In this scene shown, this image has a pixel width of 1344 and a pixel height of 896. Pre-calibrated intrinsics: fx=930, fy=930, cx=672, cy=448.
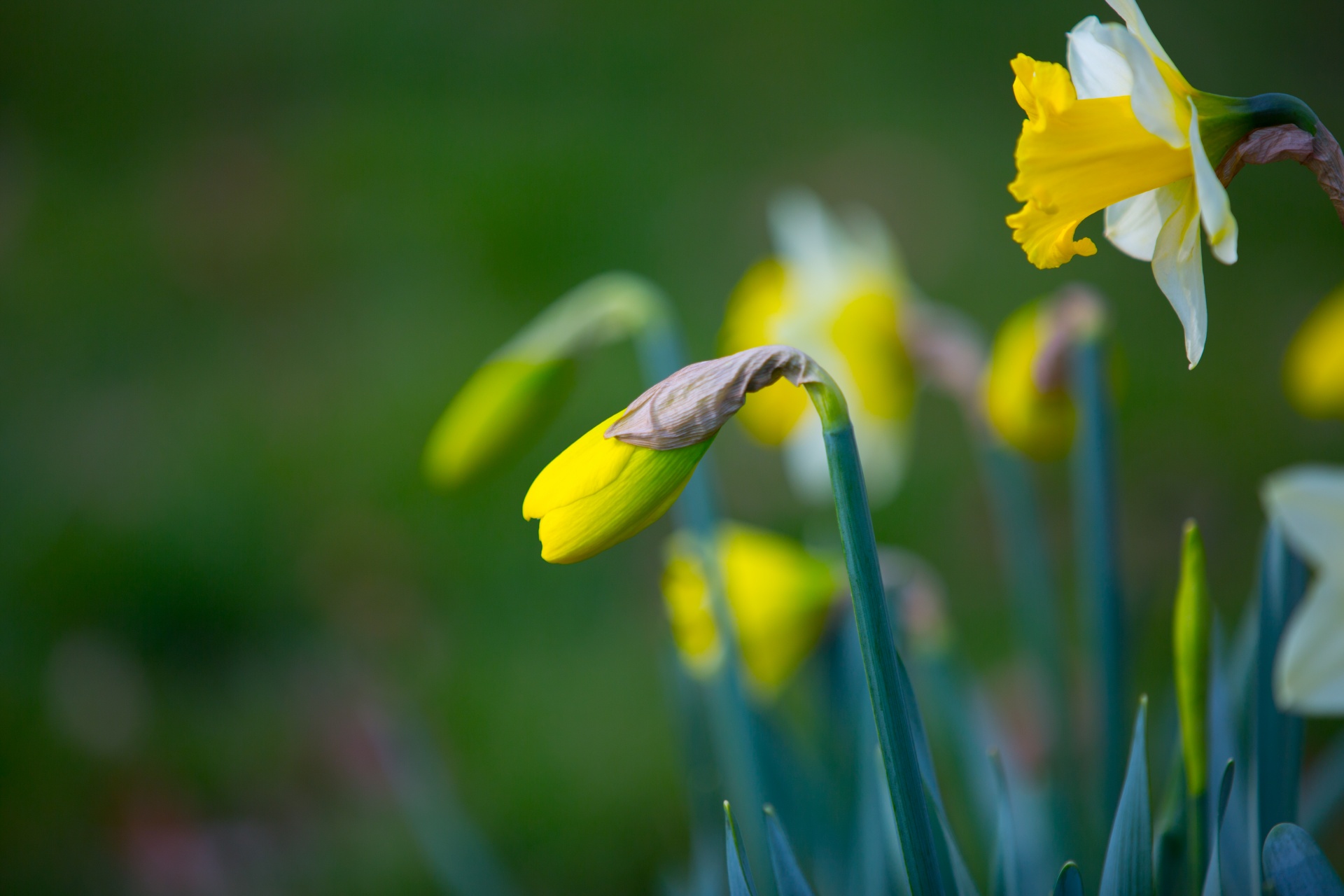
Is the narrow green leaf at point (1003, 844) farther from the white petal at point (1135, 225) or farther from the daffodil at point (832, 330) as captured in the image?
the daffodil at point (832, 330)

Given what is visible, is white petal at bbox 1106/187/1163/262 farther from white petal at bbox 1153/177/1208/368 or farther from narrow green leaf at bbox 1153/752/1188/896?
narrow green leaf at bbox 1153/752/1188/896

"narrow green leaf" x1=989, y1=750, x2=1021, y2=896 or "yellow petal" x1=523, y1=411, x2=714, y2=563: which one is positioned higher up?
"yellow petal" x1=523, y1=411, x2=714, y2=563

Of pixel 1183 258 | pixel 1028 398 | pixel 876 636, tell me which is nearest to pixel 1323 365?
pixel 1028 398

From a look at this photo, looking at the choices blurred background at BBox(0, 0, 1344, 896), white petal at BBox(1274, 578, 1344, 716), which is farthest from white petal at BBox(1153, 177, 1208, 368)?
blurred background at BBox(0, 0, 1344, 896)

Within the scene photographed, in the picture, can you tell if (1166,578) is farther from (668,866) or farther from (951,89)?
(951,89)

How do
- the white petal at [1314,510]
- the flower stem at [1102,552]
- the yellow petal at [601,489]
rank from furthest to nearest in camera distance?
the flower stem at [1102,552] < the yellow petal at [601,489] < the white petal at [1314,510]

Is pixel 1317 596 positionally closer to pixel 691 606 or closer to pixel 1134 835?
pixel 1134 835

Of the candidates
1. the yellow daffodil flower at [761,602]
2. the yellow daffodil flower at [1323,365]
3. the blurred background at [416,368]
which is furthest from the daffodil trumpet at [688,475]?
the blurred background at [416,368]
